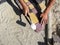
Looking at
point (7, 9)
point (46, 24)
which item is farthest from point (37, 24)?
point (7, 9)

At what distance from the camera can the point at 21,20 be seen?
2.27 meters

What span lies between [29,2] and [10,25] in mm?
322

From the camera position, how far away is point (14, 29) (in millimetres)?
2209

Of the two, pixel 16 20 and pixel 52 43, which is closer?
pixel 52 43

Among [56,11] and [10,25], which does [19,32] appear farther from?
[56,11]

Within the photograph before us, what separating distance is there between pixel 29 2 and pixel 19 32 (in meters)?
0.36

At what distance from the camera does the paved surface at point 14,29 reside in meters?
2.10

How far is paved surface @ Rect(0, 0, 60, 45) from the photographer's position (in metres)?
2.10

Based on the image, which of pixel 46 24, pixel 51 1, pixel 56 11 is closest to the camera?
pixel 51 1

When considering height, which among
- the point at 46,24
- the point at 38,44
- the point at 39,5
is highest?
the point at 39,5

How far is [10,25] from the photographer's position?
2.24 meters

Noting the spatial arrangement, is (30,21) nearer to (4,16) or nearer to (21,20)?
(21,20)

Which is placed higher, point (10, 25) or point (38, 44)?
point (10, 25)

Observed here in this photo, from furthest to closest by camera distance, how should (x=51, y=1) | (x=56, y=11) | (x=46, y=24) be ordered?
(x=56, y=11) → (x=46, y=24) → (x=51, y=1)
